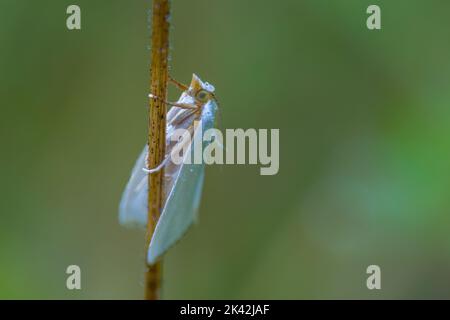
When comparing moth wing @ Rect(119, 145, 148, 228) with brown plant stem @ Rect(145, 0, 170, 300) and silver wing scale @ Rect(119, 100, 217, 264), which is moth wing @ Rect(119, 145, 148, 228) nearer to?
silver wing scale @ Rect(119, 100, 217, 264)

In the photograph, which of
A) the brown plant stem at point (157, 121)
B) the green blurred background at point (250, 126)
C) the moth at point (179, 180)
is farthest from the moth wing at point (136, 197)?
the green blurred background at point (250, 126)

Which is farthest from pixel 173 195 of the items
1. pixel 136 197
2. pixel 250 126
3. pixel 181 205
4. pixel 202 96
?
pixel 250 126

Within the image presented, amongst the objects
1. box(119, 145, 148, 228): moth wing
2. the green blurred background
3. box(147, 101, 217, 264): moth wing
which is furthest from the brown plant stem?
the green blurred background

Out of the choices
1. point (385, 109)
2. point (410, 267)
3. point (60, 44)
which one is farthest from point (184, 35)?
point (410, 267)

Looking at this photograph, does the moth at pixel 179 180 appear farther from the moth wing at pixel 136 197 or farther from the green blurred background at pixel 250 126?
the green blurred background at pixel 250 126

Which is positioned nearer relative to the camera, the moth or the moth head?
the moth

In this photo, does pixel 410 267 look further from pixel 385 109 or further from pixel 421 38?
pixel 421 38
